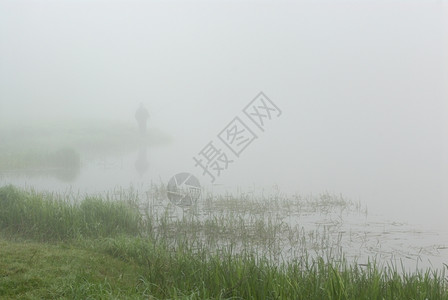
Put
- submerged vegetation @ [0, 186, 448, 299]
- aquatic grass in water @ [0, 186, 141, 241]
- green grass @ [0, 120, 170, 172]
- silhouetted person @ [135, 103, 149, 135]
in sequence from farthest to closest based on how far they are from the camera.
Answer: silhouetted person @ [135, 103, 149, 135], green grass @ [0, 120, 170, 172], aquatic grass in water @ [0, 186, 141, 241], submerged vegetation @ [0, 186, 448, 299]

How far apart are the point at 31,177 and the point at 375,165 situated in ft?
108

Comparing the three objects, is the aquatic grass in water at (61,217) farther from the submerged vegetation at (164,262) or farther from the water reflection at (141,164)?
the water reflection at (141,164)

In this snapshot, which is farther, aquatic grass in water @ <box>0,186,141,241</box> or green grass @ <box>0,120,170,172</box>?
green grass @ <box>0,120,170,172</box>

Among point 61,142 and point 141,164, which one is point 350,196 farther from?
point 61,142

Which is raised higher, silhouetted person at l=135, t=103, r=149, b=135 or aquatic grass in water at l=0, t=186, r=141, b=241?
silhouetted person at l=135, t=103, r=149, b=135

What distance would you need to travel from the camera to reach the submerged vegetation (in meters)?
7.16

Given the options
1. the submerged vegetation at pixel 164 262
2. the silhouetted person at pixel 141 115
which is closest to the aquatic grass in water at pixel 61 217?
the submerged vegetation at pixel 164 262

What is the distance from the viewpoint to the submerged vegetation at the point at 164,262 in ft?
23.5

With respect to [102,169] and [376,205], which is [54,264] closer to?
[376,205]

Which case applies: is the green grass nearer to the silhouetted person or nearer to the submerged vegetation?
the silhouetted person

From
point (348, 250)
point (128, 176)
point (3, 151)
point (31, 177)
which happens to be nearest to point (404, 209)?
point (348, 250)

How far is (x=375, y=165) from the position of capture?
1674 inches

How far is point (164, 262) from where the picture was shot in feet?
30.0

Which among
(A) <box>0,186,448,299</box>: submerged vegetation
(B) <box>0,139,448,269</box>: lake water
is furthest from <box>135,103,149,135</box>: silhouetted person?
(A) <box>0,186,448,299</box>: submerged vegetation
